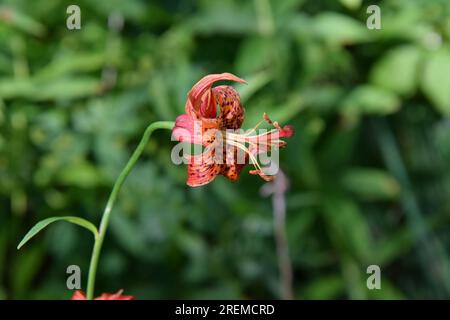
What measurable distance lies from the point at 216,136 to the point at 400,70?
37.2 inches

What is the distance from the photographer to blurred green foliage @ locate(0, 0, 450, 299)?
1.43 meters

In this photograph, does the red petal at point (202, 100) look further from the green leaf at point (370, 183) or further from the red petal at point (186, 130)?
the green leaf at point (370, 183)

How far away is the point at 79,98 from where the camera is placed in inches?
58.2

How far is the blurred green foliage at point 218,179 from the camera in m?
A: 1.43

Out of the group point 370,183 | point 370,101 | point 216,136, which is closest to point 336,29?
point 370,101

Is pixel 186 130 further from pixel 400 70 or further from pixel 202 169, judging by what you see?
pixel 400 70

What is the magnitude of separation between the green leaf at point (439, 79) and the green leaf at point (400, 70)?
1.8 inches

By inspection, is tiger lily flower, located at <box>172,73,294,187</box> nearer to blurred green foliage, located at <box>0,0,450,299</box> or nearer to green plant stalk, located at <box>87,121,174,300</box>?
green plant stalk, located at <box>87,121,174,300</box>

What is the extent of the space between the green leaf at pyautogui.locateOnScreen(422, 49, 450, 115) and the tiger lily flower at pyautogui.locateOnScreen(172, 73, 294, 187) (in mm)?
842

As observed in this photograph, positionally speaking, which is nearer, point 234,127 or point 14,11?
point 234,127

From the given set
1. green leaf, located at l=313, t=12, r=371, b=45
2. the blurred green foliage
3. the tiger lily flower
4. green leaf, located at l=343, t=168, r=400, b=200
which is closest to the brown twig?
the blurred green foliage
